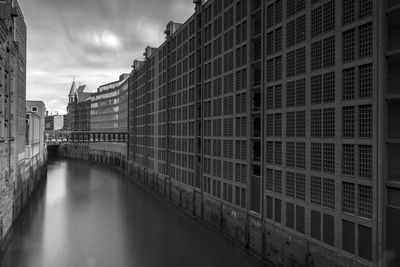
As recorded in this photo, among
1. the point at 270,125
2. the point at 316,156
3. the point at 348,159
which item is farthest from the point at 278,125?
the point at 348,159

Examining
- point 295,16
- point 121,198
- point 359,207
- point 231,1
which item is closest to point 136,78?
point 121,198

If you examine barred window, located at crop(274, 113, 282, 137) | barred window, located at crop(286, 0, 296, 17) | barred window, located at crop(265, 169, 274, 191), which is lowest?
barred window, located at crop(265, 169, 274, 191)

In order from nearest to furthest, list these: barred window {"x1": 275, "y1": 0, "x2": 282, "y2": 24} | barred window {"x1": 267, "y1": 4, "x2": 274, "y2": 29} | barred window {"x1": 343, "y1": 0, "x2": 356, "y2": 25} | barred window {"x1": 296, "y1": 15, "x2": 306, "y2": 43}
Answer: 1. barred window {"x1": 343, "y1": 0, "x2": 356, "y2": 25}
2. barred window {"x1": 296, "y1": 15, "x2": 306, "y2": 43}
3. barred window {"x1": 275, "y1": 0, "x2": 282, "y2": 24}
4. barred window {"x1": 267, "y1": 4, "x2": 274, "y2": 29}

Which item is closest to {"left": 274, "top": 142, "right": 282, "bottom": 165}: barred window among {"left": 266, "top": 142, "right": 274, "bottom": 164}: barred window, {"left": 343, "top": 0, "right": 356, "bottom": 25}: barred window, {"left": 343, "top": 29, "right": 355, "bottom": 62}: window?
{"left": 266, "top": 142, "right": 274, "bottom": 164}: barred window

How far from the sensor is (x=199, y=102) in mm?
40344

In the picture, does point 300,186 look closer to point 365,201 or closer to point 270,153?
point 270,153

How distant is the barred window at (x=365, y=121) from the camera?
56.7 feet

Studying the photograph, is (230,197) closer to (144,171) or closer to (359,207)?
(359,207)

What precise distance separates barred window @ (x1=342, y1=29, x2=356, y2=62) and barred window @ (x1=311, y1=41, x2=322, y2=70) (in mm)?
1905

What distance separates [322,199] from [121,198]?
42.7 meters

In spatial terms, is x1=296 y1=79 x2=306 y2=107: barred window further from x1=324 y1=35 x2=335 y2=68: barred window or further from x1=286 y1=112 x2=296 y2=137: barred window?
x1=324 y1=35 x2=335 y2=68: barred window

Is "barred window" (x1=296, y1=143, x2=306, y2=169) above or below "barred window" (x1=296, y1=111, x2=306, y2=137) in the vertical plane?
below

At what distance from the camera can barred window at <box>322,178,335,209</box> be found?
64.5 feet

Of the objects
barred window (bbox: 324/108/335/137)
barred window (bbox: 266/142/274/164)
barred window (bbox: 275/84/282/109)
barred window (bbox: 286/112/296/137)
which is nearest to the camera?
barred window (bbox: 324/108/335/137)
